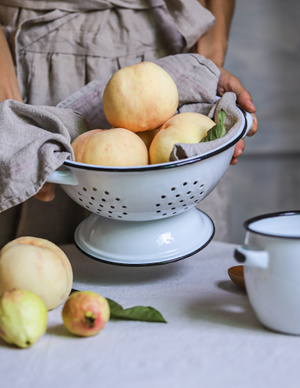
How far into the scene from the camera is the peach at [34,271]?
1.71 ft

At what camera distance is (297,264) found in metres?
0.44

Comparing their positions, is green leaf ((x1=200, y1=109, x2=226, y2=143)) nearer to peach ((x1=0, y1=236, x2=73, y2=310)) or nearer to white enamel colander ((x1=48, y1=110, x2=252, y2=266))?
white enamel colander ((x1=48, y1=110, x2=252, y2=266))

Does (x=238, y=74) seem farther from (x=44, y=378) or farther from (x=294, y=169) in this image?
(x=44, y=378)

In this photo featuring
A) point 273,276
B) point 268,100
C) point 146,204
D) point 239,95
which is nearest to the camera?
point 273,276

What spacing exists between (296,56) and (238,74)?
170 millimetres

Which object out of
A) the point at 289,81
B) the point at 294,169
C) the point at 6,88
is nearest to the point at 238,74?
the point at 289,81

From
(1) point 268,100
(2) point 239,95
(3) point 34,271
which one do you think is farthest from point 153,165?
(1) point 268,100

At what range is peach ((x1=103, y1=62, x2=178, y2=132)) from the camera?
0.62 metres

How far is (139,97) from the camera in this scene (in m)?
0.62

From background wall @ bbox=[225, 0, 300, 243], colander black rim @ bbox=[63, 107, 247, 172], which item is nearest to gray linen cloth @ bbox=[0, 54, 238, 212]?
colander black rim @ bbox=[63, 107, 247, 172]

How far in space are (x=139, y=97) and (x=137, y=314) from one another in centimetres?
25

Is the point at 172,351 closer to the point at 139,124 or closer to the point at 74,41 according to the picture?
the point at 139,124

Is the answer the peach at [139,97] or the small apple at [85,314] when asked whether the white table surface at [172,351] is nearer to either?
the small apple at [85,314]

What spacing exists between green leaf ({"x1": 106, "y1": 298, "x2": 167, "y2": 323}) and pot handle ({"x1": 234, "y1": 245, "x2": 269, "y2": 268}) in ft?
0.36
